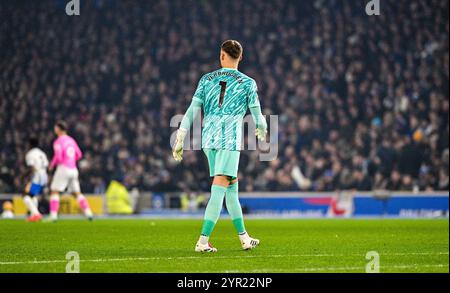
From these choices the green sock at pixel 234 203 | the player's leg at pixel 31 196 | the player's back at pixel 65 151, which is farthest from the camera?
the player's leg at pixel 31 196

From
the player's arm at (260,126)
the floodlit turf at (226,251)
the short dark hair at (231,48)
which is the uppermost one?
the short dark hair at (231,48)

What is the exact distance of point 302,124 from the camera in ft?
94.7

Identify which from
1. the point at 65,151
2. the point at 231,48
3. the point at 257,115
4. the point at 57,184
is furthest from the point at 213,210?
the point at 57,184

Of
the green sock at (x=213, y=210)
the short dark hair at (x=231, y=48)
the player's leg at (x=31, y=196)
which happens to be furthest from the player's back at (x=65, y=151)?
the green sock at (x=213, y=210)

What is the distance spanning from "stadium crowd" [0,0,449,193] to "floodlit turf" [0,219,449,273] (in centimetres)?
1157

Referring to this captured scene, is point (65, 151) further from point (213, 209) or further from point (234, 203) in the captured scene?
point (213, 209)

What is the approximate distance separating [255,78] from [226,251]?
21.4 meters

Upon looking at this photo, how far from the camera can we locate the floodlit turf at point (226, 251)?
8.57 m

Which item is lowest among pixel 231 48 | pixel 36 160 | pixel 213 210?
pixel 213 210

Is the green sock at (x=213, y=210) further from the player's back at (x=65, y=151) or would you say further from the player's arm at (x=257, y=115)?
the player's back at (x=65, y=151)

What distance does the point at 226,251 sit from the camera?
34.5 feet

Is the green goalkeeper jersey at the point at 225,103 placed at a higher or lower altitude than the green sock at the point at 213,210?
higher

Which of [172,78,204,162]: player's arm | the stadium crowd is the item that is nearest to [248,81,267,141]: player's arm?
[172,78,204,162]: player's arm
